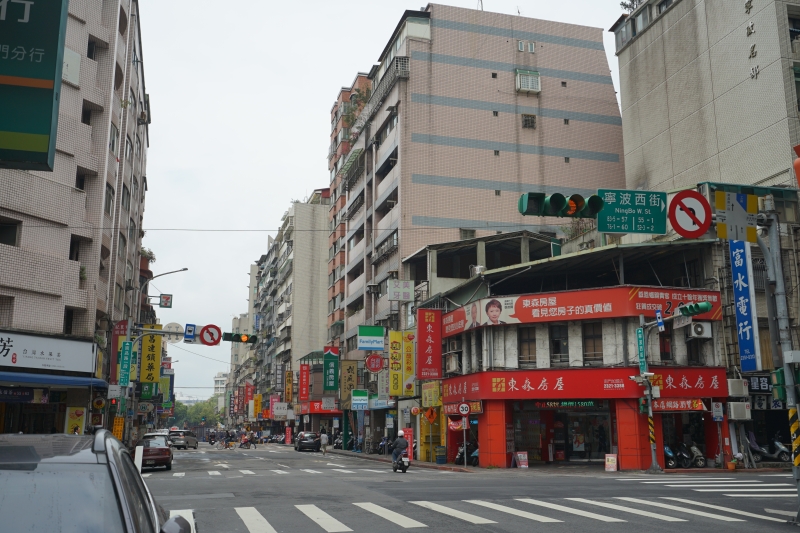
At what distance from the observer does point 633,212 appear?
18.1 metres

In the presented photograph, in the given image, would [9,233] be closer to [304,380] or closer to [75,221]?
[75,221]

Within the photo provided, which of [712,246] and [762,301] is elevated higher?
[712,246]

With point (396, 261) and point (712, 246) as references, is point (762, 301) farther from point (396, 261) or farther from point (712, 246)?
point (396, 261)

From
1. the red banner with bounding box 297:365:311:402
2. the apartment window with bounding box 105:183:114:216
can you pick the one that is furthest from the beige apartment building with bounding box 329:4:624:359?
the red banner with bounding box 297:365:311:402

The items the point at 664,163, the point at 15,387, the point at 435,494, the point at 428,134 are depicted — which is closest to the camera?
the point at 435,494

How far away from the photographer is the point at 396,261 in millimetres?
48562

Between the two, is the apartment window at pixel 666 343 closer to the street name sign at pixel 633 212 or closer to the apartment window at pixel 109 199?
the street name sign at pixel 633 212

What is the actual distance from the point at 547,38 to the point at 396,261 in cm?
1975

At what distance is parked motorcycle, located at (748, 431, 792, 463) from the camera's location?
29.6 meters

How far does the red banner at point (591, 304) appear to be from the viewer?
98.5 feet

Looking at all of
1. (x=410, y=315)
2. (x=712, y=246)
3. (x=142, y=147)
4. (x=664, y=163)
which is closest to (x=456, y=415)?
(x=410, y=315)

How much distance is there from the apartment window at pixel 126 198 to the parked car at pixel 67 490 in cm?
3996

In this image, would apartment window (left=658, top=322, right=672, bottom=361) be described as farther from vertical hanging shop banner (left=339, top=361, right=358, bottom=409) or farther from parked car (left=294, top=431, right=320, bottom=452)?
parked car (left=294, top=431, right=320, bottom=452)

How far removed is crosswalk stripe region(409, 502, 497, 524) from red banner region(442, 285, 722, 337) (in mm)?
17500
